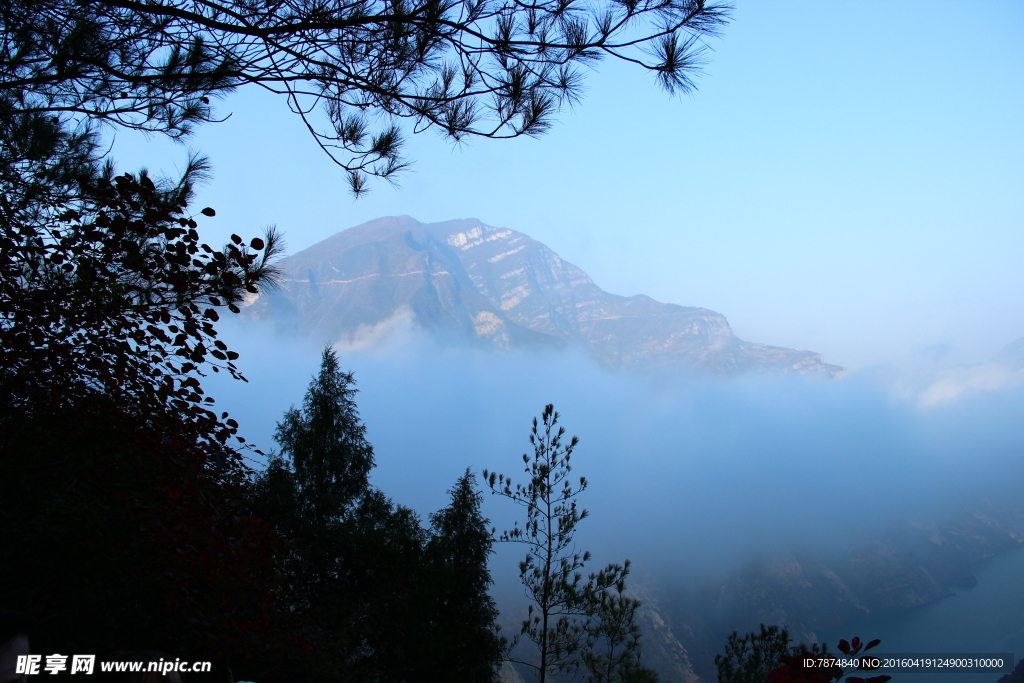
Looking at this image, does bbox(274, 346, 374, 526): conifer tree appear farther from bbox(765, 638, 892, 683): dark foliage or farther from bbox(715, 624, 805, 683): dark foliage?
bbox(765, 638, 892, 683): dark foliage

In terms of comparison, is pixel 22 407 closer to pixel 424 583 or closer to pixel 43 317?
pixel 43 317

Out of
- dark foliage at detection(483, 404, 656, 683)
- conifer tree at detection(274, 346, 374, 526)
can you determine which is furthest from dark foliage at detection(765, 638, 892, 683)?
conifer tree at detection(274, 346, 374, 526)

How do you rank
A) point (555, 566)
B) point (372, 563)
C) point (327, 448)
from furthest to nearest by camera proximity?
point (327, 448) < point (372, 563) < point (555, 566)

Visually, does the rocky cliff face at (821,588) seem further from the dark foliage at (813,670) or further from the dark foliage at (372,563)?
the dark foliage at (813,670)

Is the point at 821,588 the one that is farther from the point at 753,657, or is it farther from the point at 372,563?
the point at 372,563

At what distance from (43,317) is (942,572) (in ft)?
470

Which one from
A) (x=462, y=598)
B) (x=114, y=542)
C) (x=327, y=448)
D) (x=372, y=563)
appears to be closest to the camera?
(x=114, y=542)

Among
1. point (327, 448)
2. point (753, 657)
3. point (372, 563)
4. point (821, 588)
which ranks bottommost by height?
point (821, 588)

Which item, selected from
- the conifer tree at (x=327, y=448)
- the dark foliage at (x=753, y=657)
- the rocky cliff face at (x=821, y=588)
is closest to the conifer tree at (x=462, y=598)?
the conifer tree at (x=327, y=448)

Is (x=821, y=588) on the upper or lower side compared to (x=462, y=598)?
lower

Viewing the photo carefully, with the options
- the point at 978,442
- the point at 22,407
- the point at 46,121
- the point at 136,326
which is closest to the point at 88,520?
the point at 22,407

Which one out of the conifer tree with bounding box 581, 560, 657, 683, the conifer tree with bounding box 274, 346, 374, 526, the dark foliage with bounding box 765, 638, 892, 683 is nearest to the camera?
the dark foliage with bounding box 765, 638, 892, 683

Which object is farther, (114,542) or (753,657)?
(753,657)

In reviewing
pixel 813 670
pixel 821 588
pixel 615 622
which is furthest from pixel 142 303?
pixel 821 588
